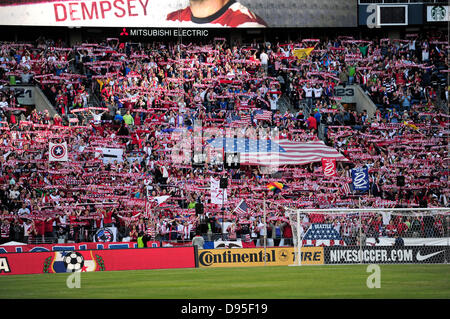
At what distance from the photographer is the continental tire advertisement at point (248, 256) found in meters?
29.6

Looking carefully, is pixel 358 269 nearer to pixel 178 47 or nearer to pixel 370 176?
pixel 370 176

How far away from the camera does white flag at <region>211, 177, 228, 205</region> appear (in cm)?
3462

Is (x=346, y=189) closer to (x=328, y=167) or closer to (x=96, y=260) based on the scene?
(x=328, y=167)

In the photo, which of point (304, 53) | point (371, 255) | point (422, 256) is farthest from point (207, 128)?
point (422, 256)

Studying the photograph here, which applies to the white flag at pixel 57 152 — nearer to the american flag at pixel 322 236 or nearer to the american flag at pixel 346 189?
the american flag at pixel 322 236

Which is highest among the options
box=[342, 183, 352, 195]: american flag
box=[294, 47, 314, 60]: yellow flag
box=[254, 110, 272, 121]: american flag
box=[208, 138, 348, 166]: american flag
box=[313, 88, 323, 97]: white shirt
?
box=[294, 47, 314, 60]: yellow flag

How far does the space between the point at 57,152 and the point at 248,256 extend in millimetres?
11007

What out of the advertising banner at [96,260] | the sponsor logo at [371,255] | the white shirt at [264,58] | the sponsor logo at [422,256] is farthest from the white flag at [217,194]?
the white shirt at [264,58]

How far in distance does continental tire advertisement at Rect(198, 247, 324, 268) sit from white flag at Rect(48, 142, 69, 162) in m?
9.59

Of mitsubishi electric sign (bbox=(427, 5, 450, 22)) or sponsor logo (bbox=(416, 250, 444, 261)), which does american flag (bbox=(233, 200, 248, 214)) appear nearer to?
sponsor logo (bbox=(416, 250, 444, 261))

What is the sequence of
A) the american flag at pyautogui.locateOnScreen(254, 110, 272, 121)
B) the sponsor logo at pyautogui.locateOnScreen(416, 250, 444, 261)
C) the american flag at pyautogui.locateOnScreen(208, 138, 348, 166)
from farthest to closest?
the american flag at pyautogui.locateOnScreen(254, 110, 272, 121) → the american flag at pyautogui.locateOnScreen(208, 138, 348, 166) → the sponsor logo at pyautogui.locateOnScreen(416, 250, 444, 261)

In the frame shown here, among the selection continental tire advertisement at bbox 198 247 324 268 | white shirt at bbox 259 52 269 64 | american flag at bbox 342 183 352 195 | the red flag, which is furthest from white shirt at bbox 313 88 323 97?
continental tire advertisement at bbox 198 247 324 268

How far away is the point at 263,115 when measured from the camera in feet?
131

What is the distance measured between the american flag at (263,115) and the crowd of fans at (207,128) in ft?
0.20
